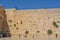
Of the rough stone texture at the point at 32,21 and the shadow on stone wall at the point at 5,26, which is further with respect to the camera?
the shadow on stone wall at the point at 5,26

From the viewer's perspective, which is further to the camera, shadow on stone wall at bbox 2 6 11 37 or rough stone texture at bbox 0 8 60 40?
shadow on stone wall at bbox 2 6 11 37

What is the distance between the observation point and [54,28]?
23734 mm

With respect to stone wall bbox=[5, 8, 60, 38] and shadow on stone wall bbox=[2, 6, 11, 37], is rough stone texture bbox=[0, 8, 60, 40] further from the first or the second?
shadow on stone wall bbox=[2, 6, 11, 37]

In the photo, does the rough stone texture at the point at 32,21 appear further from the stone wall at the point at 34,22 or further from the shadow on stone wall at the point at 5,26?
the shadow on stone wall at the point at 5,26

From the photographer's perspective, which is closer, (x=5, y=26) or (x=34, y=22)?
(x=34, y=22)

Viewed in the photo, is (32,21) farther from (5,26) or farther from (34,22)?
(5,26)

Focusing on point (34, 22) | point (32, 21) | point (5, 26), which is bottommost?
point (5, 26)

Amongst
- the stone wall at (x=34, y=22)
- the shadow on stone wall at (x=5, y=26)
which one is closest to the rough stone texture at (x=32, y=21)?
the stone wall at (x=34, y=22)

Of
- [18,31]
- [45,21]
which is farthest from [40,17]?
[18,31]

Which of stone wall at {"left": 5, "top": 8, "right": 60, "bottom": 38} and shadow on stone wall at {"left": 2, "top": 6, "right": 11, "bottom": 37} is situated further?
shadow on stone wall at {"left": 2, "top": 6, "right": 11, "bottom": 37}

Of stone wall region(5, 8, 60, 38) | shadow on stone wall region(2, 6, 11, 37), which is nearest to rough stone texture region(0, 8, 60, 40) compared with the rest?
stone wall region(5, 8, 60, 38)

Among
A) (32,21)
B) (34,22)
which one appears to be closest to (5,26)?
(32,21)

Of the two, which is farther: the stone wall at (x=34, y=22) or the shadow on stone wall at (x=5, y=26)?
the shadow on stone wall at (x=5, y=26)

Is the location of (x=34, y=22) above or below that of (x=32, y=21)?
below
